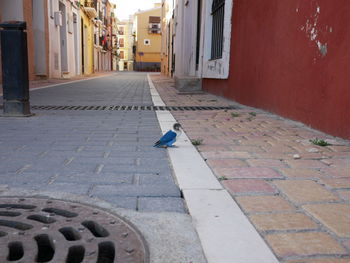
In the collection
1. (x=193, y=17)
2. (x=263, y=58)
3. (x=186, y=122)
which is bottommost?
(x=186, y=122)

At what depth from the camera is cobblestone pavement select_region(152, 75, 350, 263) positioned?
5.49 ft

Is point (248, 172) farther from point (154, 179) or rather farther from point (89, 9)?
point (89, 9)

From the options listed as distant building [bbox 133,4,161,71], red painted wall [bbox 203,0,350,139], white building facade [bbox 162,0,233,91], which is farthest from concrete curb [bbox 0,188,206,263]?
distant building [bbox 133,4,161,71]

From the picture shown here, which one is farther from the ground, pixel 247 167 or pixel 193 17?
pixel 193 17

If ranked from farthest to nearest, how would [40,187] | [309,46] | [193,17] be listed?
[193,17], [309,46], [40,187]

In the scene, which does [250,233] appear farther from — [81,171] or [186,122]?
[186,122]

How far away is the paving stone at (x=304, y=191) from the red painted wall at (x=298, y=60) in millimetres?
1480

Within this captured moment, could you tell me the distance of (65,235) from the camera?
5.70 ft

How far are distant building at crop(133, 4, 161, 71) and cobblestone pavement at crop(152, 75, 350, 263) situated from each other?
55.8 metres

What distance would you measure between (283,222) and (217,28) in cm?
867

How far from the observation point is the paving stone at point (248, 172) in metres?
2.66

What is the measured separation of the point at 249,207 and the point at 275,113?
3783mm

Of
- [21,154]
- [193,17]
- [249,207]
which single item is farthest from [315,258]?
[193,17]

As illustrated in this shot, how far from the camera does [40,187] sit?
233cm
